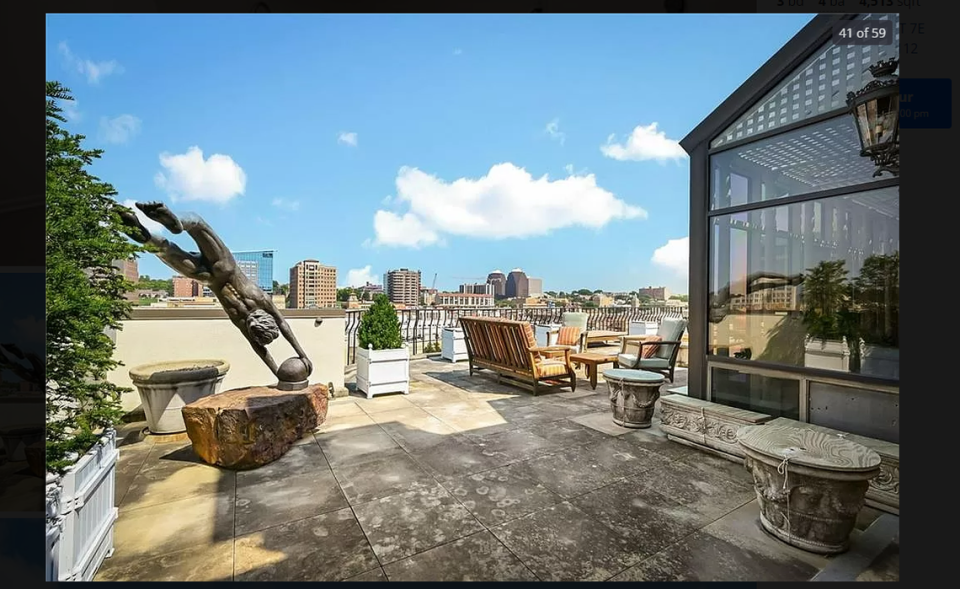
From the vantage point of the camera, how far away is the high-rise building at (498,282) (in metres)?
24.5

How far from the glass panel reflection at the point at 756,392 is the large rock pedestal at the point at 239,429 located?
3867mm

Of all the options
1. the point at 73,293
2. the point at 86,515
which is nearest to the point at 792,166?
the point at 73,293

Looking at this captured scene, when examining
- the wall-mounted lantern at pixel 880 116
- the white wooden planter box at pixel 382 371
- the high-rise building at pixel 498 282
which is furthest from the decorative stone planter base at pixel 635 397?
the high-rise building at pixel 498 282

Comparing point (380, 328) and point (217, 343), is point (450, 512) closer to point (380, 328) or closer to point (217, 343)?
point (380, 328)

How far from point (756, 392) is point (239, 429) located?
4.23 metres

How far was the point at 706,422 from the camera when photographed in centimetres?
331

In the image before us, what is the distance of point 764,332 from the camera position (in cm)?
328

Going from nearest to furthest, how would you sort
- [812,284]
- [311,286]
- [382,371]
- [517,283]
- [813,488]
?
1. [813,488]
2. [812,284]
3. [382,371]
4. [311,286]
5. [517,283]

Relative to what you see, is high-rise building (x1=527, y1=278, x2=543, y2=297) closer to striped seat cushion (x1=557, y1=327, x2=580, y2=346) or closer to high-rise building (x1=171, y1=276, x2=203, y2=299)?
striped seat cushion (x1=557, y1=327, x2=580, y2=346)

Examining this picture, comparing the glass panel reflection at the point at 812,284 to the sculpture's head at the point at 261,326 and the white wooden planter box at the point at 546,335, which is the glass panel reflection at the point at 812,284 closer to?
the sculpture's head at the point at 261,326

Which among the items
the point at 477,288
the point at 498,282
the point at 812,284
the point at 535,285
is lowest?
the point at 812,284

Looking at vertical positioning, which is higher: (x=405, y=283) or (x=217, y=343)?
(x=405, y=283)

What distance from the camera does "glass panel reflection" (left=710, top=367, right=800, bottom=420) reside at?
3090 mm

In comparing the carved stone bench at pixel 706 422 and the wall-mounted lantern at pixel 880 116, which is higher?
the wall-mounted lantern at pixel 880 116
